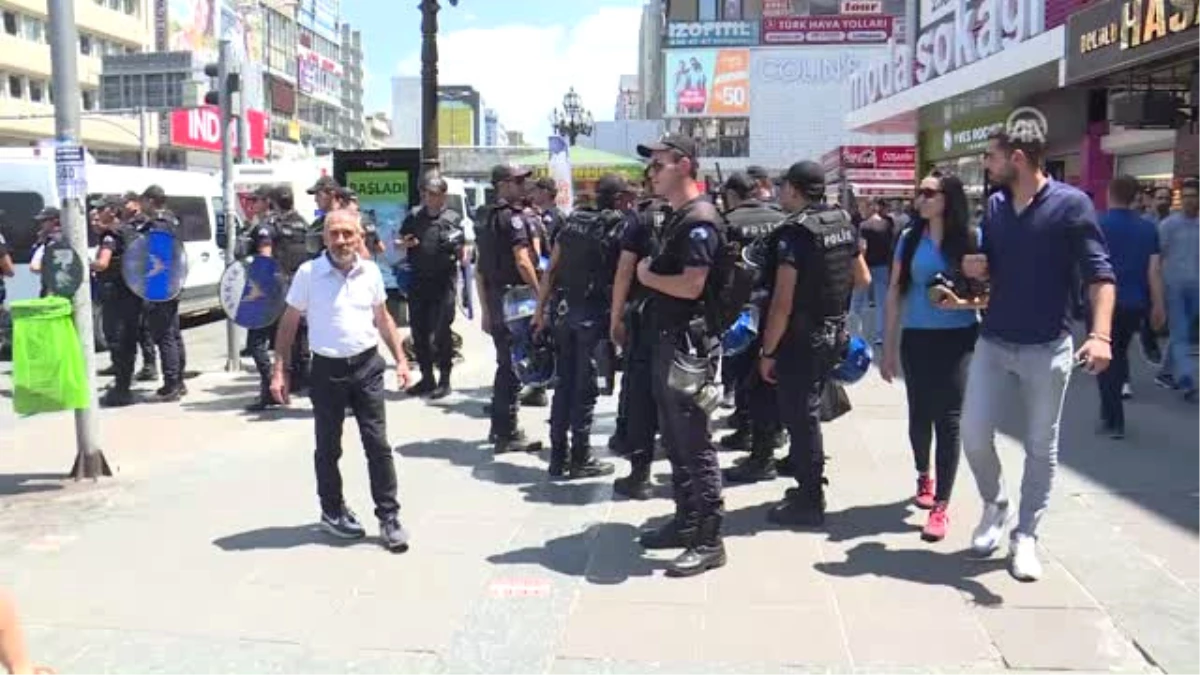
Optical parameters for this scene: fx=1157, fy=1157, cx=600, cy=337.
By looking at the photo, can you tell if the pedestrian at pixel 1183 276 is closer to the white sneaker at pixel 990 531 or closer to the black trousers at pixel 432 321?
the white sneaker at pixel 990 531

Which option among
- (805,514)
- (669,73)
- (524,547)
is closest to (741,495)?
(805,514)

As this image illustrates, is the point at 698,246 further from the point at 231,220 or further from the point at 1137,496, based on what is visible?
the point at 231,220

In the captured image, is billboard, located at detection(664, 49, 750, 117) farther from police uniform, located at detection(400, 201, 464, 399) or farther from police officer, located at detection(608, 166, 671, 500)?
police officer, located at detection(608, 166, 671, 500)

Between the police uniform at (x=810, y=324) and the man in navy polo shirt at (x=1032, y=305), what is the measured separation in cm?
78

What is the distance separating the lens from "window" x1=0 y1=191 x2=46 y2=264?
13.4 m

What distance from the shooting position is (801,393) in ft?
18.4

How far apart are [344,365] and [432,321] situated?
413 centimetres

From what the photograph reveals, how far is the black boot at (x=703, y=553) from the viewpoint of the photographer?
16.4 ft

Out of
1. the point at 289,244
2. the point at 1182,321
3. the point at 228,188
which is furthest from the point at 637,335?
the point at 228,188

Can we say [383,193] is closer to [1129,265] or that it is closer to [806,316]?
[1129,265]

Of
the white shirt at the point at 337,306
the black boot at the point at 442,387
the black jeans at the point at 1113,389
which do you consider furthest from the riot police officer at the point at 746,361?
the black boot at the point at 442,387

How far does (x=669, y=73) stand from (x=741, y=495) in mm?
57602

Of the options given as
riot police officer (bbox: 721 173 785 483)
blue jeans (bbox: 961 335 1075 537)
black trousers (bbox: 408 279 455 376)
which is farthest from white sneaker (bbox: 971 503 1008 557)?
black trousers (bbox: 408 279 455 376)

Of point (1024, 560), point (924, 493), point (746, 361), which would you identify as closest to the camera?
point (1024, 560)
